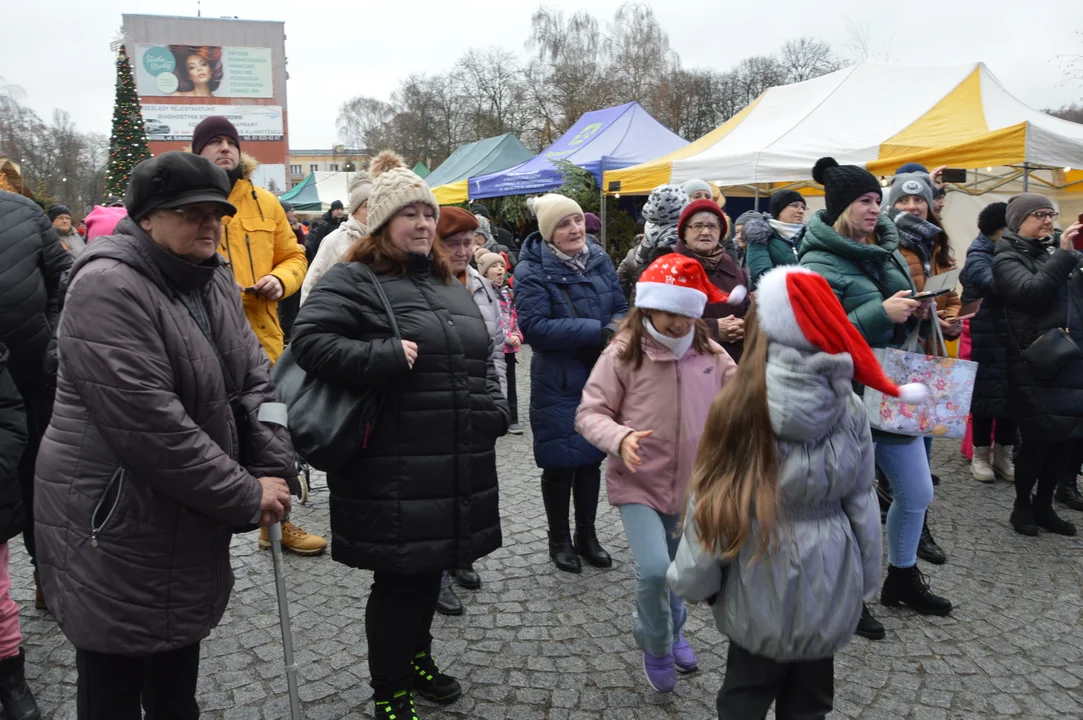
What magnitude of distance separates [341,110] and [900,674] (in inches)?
2470

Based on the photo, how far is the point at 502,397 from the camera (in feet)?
9.90

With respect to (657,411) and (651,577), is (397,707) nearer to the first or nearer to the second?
(651,577)

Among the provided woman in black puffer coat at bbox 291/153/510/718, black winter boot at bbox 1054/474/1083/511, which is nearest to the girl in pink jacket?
woman in black puffer coat at bbox 291/153/510/718

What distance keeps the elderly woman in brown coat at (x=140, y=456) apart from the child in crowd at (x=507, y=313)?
139 inches

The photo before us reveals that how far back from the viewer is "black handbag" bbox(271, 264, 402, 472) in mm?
2566

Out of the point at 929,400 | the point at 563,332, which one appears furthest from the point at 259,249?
the point at 929,400

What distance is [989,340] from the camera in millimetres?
5293

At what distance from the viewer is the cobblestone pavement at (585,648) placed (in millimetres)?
3057

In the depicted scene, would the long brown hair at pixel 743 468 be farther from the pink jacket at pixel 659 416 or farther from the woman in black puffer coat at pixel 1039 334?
the woman in black puffer coat at pixel 1039 334

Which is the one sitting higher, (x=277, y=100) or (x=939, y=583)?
(x=277, y=100)

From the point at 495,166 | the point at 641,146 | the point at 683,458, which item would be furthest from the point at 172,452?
the point at 495,166

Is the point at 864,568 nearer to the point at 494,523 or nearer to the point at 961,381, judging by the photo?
the point at 494,523

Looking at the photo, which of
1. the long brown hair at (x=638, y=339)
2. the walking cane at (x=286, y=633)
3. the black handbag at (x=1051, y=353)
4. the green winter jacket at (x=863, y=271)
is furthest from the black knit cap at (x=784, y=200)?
the walking cane at (x=286, y=633)

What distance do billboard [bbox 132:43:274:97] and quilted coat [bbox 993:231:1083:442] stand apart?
210ft
